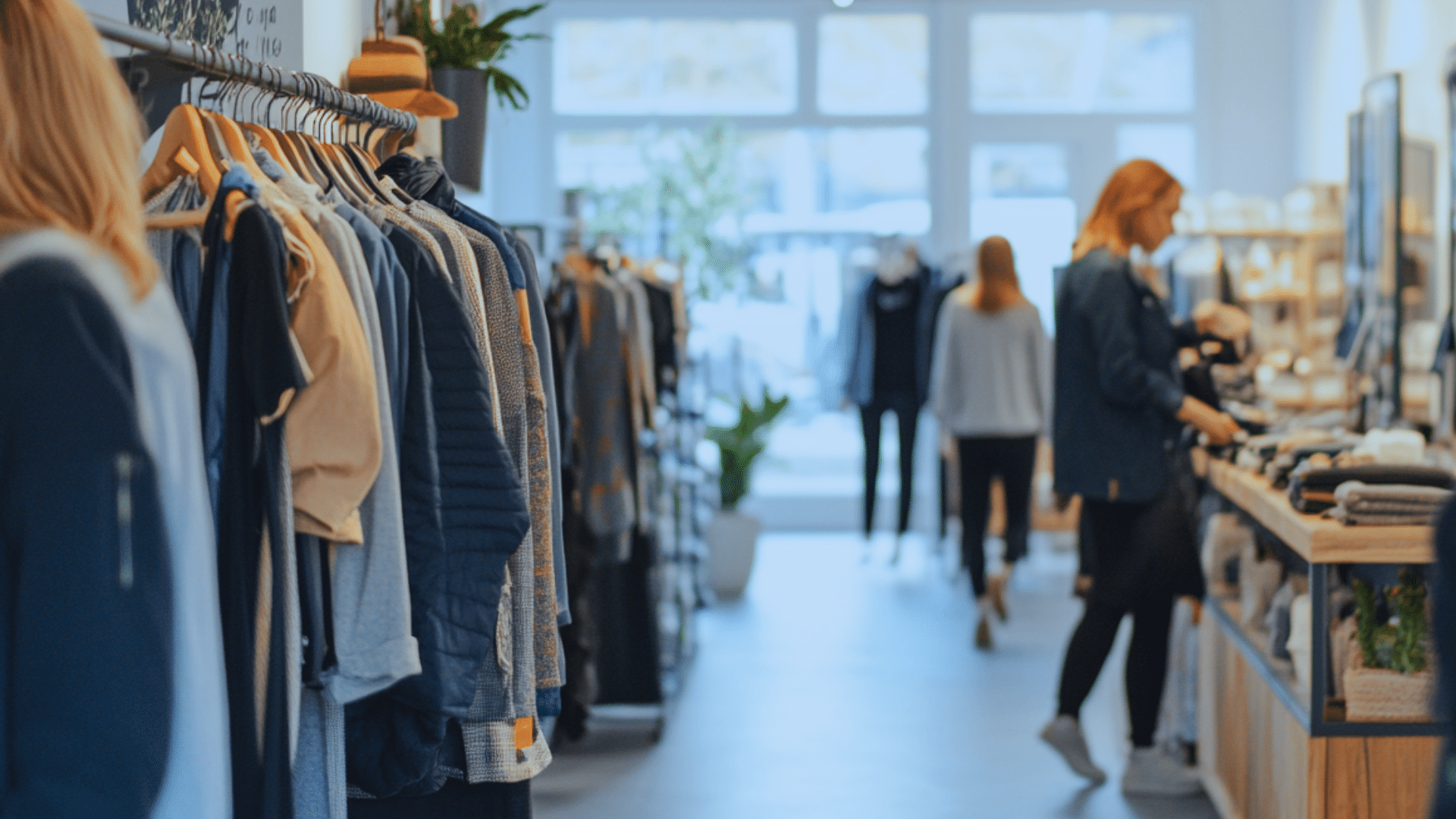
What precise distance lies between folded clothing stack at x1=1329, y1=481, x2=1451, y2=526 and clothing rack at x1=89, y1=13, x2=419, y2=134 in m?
1.86

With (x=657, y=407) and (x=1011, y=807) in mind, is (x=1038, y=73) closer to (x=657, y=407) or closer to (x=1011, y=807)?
(x=657, y=407)

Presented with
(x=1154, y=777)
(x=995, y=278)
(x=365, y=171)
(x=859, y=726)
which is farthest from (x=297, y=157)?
(x=995, y=278)

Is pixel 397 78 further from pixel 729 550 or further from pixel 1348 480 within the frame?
pixel 729 550

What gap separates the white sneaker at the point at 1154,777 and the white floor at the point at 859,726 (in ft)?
0.13

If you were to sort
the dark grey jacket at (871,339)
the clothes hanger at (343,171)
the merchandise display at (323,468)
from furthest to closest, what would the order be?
1. the dark grey jacket at (871,339)
2. the clothes hanger at (343,171)
3. the merchandise display at (323,468)

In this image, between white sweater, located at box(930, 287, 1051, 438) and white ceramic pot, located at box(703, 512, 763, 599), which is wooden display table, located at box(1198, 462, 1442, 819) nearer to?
white sweater, located at box(930, 287, 1051, 438)

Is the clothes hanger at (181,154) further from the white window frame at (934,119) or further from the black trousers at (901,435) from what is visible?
the white window frame at (934,119)

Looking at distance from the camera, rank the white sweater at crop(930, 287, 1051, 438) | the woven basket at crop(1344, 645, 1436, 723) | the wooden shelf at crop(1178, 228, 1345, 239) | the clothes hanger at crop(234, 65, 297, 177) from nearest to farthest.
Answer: the clothes hanger at crop(234, 65, 297, 177) < the woven basket at crop(1344, 645, 1436, 723) < the white sweater at crop(930, 287, 1051, 438) < the wooden shelf at crop(1178, 228, 1345, 239)

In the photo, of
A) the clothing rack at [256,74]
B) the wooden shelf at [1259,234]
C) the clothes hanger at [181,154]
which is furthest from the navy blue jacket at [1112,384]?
the wooden shelf at [1259,234]

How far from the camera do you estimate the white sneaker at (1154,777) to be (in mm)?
3672

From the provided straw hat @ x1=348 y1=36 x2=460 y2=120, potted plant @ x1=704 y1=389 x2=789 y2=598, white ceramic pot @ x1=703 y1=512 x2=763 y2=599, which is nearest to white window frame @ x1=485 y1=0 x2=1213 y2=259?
potted plant @ x1=704 y1=389 x2=789 y2=598

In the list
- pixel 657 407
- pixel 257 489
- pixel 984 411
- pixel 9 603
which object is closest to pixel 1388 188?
pixel 984 411

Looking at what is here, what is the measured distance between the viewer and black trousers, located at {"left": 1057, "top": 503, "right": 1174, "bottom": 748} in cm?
353

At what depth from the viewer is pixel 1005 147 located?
29.2ft
